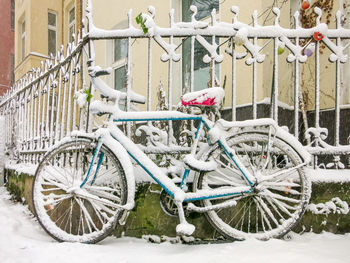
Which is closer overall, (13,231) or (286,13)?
(13,231)

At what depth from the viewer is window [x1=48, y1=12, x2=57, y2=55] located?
44.5ft

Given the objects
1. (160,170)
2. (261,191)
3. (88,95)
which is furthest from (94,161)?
(261,191)

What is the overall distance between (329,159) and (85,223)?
3462 mm

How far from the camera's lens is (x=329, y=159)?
436cm

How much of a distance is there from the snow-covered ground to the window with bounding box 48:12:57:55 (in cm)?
1250

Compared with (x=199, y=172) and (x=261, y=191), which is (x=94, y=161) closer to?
(x=199, y=172)

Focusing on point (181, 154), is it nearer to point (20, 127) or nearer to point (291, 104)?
point (291, 104)

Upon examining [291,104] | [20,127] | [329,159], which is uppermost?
[291,104]

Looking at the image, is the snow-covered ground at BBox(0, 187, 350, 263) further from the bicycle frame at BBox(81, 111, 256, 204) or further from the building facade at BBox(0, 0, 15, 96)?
the building facade at BBox(0, 0, 15, 96)

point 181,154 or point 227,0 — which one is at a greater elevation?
point 227,0

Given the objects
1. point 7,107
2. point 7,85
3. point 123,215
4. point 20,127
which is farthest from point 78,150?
point 7,85

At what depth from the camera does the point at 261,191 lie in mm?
2357

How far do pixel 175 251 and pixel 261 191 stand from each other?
0.82 meters

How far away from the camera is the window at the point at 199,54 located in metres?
5.34
